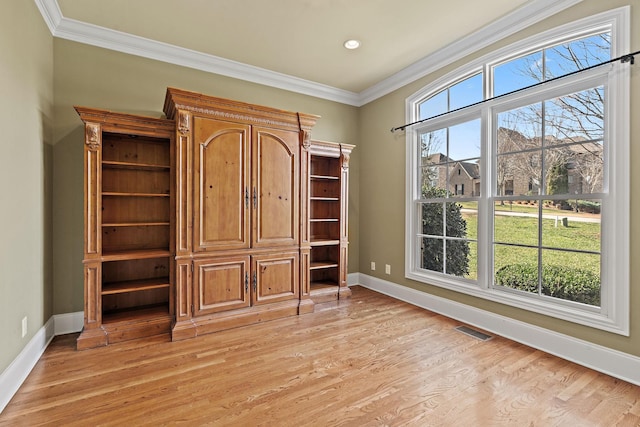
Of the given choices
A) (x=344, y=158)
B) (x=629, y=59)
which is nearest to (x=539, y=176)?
(x=629, y=59)

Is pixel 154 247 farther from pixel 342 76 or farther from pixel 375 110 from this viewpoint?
pixel 375 110

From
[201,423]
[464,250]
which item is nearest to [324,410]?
[201,423]

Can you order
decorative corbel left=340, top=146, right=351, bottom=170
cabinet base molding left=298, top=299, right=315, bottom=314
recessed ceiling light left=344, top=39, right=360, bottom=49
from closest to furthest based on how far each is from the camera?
recessed ceiling light left=344, top=39, right=360, bottom=49 → cabinet base molding left=298, top=299, right=315, bottom=314 → decorative corbel left=340, top=146, right=351, bottom=170

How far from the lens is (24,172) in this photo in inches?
90.0

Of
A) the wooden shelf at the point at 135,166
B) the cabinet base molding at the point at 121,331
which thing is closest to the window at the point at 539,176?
the cabinet base molding at the point at 121,331

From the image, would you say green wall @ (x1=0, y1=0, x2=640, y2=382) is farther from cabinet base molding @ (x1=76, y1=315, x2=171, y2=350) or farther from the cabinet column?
the cabinet column

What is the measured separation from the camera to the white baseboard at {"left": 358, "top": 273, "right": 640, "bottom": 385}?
2238 mm

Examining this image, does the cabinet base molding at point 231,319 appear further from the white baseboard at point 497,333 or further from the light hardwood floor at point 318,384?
the white baseboard at point 497,333

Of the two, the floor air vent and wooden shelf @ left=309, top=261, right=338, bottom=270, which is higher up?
wooden shelf @ left=309, top=261, right=338, bottom=270

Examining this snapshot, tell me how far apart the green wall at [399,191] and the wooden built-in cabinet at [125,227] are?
2.75 meters

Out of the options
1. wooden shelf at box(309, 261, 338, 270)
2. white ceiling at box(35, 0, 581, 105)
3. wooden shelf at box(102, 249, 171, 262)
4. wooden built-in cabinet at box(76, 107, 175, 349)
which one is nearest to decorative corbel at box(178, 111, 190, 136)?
wooden built-in cabinet at box(76, 107, 175, 349)

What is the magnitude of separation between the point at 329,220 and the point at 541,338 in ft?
8.23

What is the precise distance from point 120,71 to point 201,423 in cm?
331

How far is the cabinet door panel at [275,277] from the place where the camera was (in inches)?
132
